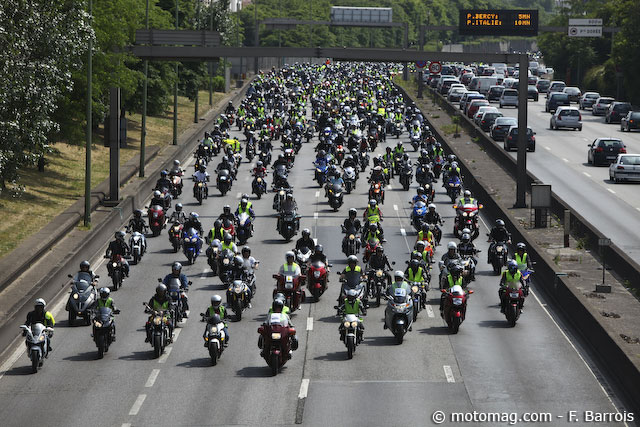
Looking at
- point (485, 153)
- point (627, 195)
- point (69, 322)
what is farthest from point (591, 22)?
point (69, 322)

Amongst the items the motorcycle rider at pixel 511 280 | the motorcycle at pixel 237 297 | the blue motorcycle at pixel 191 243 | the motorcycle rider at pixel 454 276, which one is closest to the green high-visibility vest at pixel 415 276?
the motorcycle rider at pixel 454 276

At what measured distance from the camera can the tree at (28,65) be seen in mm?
29594

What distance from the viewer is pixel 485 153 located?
63781mm

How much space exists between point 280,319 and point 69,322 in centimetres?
646

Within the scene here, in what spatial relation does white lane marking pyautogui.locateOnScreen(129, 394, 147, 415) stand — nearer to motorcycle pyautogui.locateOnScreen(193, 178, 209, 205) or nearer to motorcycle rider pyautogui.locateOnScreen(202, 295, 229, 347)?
motorcycle rider pyautogui.locateOnScreen(202, 295, 229, 347)

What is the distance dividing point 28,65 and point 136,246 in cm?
657

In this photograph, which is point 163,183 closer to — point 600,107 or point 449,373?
point 449,373

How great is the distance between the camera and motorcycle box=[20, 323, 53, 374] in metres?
23.6

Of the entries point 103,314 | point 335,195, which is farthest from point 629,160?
point 103,314

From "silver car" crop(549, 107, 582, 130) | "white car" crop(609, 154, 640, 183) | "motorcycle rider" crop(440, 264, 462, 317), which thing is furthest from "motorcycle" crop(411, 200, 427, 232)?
"silver car" crop(549, 107, 582, 130)

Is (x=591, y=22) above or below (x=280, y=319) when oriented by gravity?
above

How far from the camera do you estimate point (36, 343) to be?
2369 centimetres

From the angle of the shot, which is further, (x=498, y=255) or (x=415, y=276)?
(x=498, y=255)

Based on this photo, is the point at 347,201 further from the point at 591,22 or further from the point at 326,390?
the point at 591,22
